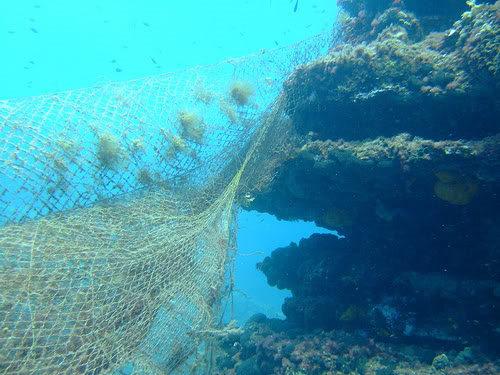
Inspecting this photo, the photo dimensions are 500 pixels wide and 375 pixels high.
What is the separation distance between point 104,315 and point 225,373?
5522 millimetres

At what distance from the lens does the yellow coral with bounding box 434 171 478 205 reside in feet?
18.5

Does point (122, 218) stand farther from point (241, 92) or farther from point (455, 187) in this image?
point (455, 187)

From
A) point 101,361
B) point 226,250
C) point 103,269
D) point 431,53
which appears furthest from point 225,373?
point 431,53

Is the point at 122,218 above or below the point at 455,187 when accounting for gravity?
below

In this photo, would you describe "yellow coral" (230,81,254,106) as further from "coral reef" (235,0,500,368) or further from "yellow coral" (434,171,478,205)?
"yellow coral" (434,171,478,205)

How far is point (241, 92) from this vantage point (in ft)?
22.8

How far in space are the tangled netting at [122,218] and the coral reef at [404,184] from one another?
1649 millimetres

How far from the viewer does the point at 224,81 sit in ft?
23.4

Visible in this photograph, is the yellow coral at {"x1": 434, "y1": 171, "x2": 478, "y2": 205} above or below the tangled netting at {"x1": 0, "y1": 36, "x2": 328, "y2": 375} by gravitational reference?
above

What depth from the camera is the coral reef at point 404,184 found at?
568cm

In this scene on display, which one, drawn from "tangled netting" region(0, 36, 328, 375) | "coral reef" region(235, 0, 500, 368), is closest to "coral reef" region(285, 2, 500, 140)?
"coral reef" region(235, 0, 500, 368)

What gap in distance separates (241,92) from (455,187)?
4.63m

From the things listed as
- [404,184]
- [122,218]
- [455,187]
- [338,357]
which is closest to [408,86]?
[404,184]

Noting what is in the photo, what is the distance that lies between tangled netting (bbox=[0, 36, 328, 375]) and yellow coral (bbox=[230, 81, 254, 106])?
0.02 meters
